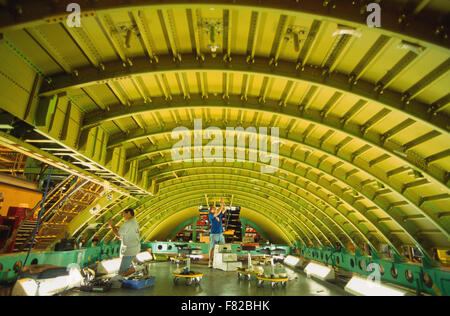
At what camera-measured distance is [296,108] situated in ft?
32.9

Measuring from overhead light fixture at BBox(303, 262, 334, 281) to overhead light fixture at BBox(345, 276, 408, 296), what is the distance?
8.79 ft

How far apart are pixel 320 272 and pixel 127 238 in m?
10.1

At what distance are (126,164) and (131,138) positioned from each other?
260 centimetres

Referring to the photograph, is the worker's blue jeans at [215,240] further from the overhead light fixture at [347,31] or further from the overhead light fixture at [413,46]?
the overhead light fixture at [413,46]

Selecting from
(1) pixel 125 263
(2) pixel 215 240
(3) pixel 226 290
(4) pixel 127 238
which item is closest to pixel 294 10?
(4) pixel 127 238

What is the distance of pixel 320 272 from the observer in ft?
39.8

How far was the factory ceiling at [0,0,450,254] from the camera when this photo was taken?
554 cm

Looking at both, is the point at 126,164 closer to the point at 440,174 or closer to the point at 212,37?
the point at 212,37

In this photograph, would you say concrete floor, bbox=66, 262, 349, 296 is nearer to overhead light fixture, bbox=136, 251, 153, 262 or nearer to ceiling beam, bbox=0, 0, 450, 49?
ceiling beam, bbox=0, 0, 450, 49

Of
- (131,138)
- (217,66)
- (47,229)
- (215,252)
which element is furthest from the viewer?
(215,252)

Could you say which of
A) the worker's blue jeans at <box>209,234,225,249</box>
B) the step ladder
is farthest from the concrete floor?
the step ladder

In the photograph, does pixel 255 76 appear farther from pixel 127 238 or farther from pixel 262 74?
pixel 127 238

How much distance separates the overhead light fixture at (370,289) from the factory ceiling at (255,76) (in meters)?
4.99

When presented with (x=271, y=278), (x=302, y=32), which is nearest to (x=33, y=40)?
(x=302, y=32)
